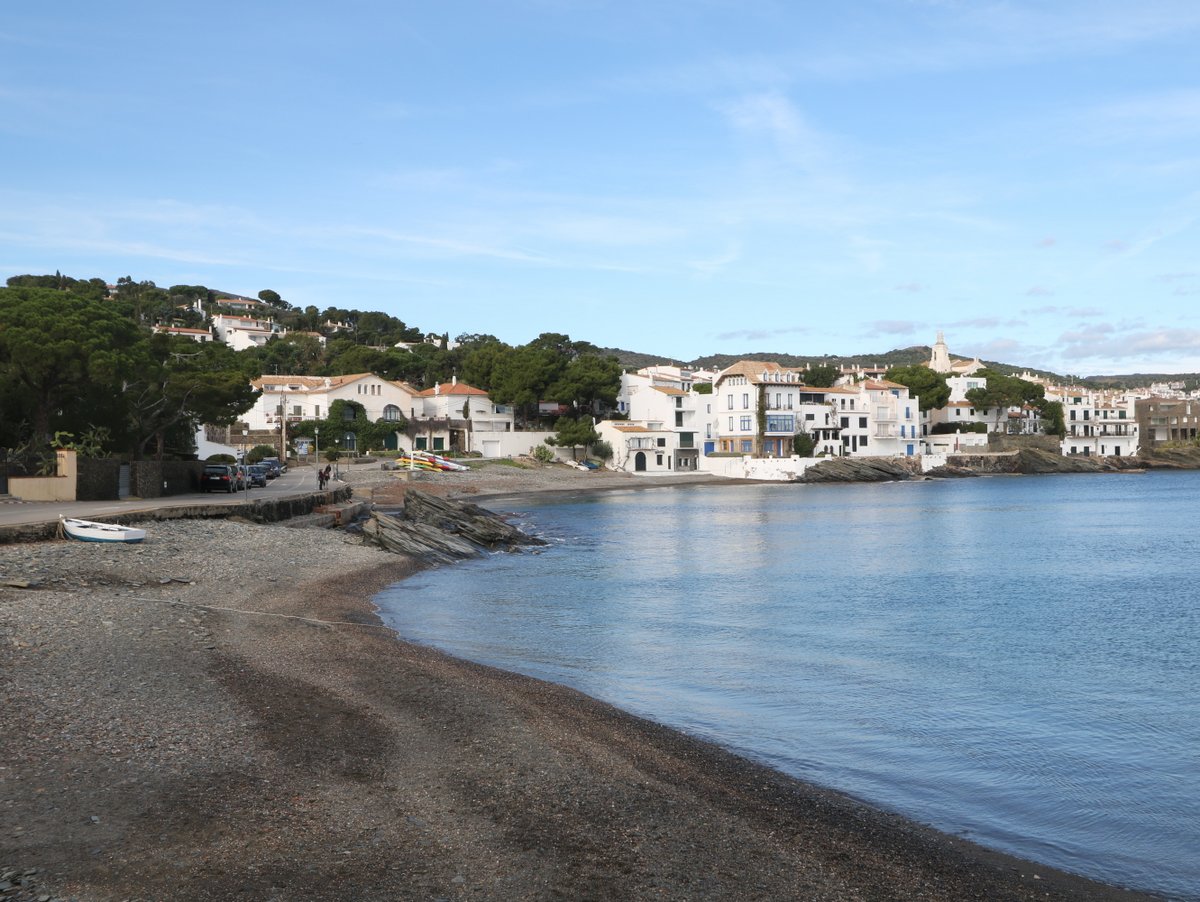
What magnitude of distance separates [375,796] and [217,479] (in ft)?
139

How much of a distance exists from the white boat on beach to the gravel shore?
409 inches

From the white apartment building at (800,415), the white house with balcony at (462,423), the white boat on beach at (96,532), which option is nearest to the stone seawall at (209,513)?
the white boat on beach at (96,532)

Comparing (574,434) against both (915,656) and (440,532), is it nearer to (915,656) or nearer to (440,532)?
(440,532)

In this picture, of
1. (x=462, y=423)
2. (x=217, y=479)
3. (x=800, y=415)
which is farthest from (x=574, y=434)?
(x=217, y=479)

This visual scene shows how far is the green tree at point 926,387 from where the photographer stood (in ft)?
444

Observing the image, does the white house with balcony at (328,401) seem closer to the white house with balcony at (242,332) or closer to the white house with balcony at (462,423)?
the white house with balcony at (462,423)

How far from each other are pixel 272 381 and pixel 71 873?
103933 millimetres

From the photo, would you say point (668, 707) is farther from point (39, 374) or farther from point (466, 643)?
point (39, 374)

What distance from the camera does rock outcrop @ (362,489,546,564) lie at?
41688 mm

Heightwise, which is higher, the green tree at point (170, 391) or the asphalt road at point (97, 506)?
the green tree at point (170, 391)

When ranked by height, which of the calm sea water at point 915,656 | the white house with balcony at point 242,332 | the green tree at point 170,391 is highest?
the white house with balcony at point 242,332

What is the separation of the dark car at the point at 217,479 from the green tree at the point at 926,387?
10401cm

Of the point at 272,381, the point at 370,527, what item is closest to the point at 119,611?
the point at 370,527

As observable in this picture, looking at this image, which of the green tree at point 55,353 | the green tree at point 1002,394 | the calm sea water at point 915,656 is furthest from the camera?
the green tree at point 1002,394
